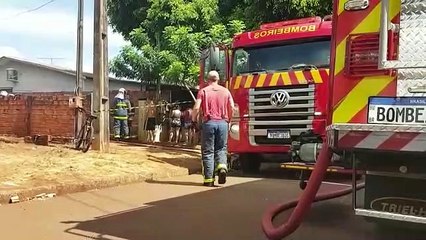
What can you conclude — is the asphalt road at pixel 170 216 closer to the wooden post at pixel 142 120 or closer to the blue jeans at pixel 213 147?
the blue jeans at pixel 213 147

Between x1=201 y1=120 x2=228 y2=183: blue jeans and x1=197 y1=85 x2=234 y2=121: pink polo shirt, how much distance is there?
10cm

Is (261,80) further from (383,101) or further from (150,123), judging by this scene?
(150,123)

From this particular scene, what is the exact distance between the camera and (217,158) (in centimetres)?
959

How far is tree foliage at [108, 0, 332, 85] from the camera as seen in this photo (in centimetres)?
1589

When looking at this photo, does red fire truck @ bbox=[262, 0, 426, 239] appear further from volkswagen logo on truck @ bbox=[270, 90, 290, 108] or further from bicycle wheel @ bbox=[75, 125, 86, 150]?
bicycle wheel @ bbox=[75, 125, 86, 150]

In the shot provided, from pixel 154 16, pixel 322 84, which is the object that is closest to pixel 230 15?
pixel 154 16

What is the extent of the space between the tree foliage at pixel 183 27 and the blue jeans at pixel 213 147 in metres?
6.39

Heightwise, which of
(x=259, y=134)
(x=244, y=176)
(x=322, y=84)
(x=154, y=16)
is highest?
(x=154, y=16)

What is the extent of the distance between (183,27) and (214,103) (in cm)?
910

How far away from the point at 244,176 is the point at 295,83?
218 centimetres

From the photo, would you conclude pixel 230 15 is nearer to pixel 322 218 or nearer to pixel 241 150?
pixel 241 150

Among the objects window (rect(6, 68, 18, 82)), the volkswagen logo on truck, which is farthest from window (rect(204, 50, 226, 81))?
window (rect(6, 68, 18, 82))

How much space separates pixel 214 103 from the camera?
948cm

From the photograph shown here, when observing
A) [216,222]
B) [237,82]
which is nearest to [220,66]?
[237,82]
